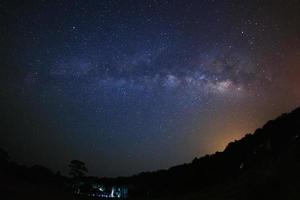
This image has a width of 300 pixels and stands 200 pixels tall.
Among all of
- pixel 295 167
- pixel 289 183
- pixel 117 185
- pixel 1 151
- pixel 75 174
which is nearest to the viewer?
pixel 289 183

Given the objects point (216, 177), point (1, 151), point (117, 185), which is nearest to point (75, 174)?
point (1, 151)

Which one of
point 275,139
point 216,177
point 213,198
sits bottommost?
point 213,198

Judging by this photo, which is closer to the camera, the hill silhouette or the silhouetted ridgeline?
the silhouetted ridgeline

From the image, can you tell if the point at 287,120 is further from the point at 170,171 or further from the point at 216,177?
the point at 170,171

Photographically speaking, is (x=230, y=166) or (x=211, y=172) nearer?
(x=211, y=172)

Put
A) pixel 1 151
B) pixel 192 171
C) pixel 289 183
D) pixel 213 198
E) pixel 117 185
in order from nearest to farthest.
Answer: pixel 289 183 < pixel 213 198 < pixel 192 171 < pixel 1 151 < pixel 117 185

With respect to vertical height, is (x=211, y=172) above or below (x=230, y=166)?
below

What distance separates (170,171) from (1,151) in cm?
4253

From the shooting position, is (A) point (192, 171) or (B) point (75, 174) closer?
(A) point (192, 171)

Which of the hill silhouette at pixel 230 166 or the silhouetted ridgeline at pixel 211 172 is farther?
the hill silhouette at pixel 230 166

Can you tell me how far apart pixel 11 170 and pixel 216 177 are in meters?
42.9

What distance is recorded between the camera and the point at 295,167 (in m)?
40.2

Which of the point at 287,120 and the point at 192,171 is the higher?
the point at 287,120

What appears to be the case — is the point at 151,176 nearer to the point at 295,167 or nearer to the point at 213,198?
the point at 213,198
